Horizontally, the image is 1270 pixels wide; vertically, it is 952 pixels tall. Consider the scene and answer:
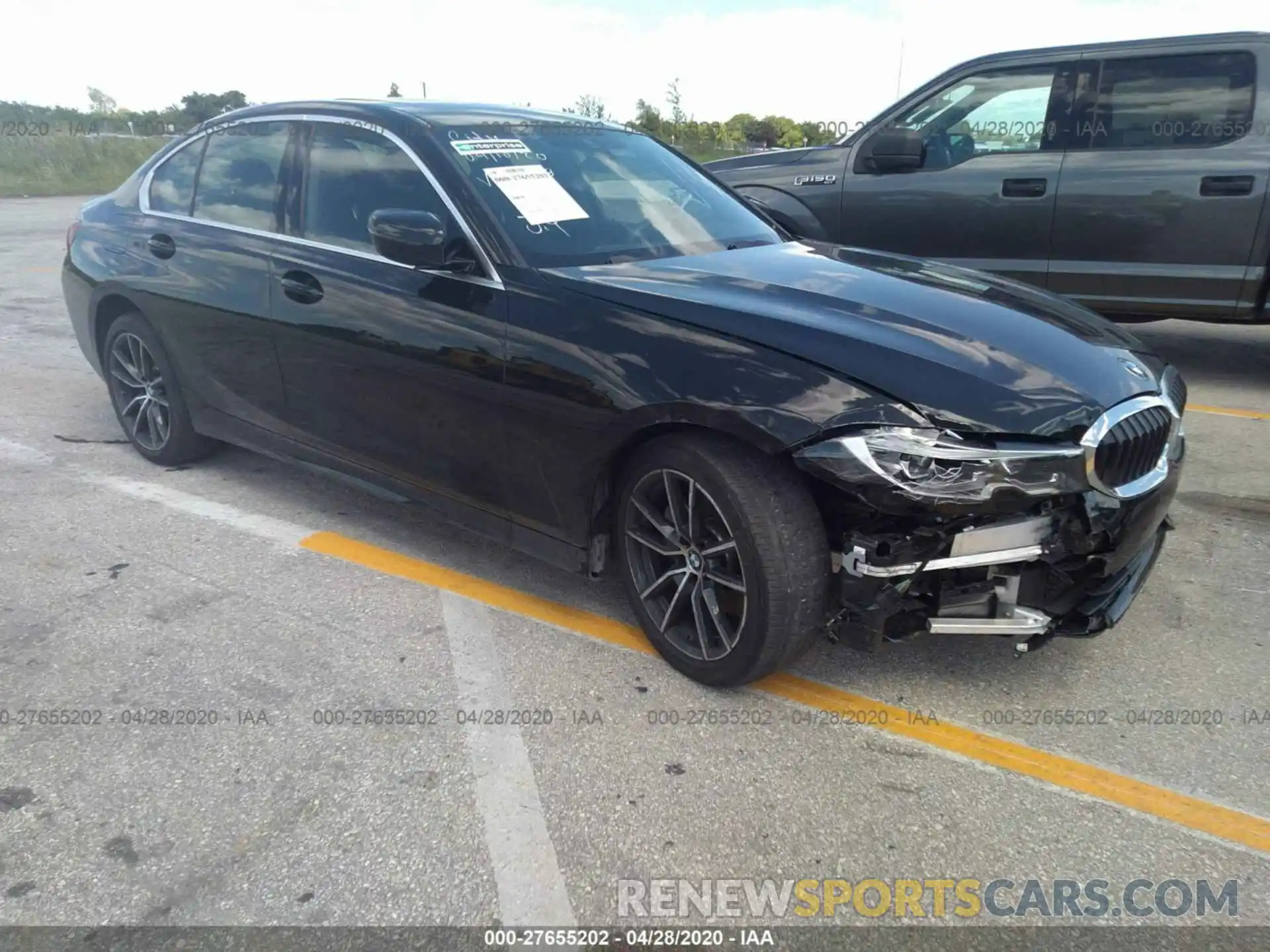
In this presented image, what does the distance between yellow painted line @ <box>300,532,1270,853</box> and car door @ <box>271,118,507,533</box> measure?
14.3 inches

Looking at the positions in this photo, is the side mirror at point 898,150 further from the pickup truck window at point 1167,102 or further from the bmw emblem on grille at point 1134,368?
the bmw emblem on grille at point 1134,368

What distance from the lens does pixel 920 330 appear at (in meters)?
2.81

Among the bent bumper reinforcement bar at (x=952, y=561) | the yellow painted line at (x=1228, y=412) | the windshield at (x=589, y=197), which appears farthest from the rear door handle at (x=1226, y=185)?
the bent bumper reinforcement bar at (x=952, y=561)

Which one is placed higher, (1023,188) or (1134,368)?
(1023,188)

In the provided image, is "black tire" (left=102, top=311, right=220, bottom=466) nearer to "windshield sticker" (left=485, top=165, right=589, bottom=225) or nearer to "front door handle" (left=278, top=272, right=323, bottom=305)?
"front door handle" (left=278, top=272, right=323, bottom=305)

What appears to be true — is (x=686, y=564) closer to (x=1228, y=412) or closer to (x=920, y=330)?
(x=920, y=330)

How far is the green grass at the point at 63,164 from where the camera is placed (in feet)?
86.2

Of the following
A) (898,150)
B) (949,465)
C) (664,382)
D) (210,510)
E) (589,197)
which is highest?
(898,150)

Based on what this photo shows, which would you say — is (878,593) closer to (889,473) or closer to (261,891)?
(889,473)

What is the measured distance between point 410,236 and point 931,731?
2.18 metres

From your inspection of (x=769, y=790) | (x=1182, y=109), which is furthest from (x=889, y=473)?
(x=1182, y=109)

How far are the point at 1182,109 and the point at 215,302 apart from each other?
552 centimetres

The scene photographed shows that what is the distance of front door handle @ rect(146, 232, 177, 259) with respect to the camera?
14.6ft

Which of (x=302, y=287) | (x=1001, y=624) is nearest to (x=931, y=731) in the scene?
(x=1001, y=624)
